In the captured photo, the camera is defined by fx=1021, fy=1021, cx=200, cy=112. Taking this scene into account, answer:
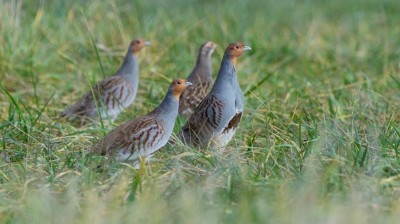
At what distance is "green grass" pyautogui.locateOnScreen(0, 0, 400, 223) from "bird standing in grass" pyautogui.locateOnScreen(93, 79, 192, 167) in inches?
6.8

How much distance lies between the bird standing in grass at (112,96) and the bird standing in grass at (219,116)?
1273mm

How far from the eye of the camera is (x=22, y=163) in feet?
18.0

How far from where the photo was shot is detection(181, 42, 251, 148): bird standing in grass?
609 cm

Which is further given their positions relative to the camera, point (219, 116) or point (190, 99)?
point (190, 99)

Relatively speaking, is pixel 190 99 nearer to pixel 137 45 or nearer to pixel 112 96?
pixel 112 96

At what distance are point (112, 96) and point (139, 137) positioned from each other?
1737 mm

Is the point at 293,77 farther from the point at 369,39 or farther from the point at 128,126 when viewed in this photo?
the point at 128,126

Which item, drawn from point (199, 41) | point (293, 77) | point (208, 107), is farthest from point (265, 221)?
point (199, 41)

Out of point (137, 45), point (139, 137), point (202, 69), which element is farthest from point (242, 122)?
point (137, 45)

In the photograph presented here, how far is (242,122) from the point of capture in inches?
264

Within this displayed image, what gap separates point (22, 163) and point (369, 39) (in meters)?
5.63

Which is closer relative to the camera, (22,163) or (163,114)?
(22,163)

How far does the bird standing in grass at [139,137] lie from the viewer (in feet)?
18.8

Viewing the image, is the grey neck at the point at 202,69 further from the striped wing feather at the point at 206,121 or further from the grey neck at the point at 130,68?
the striped wing feather at the point at 206,121
